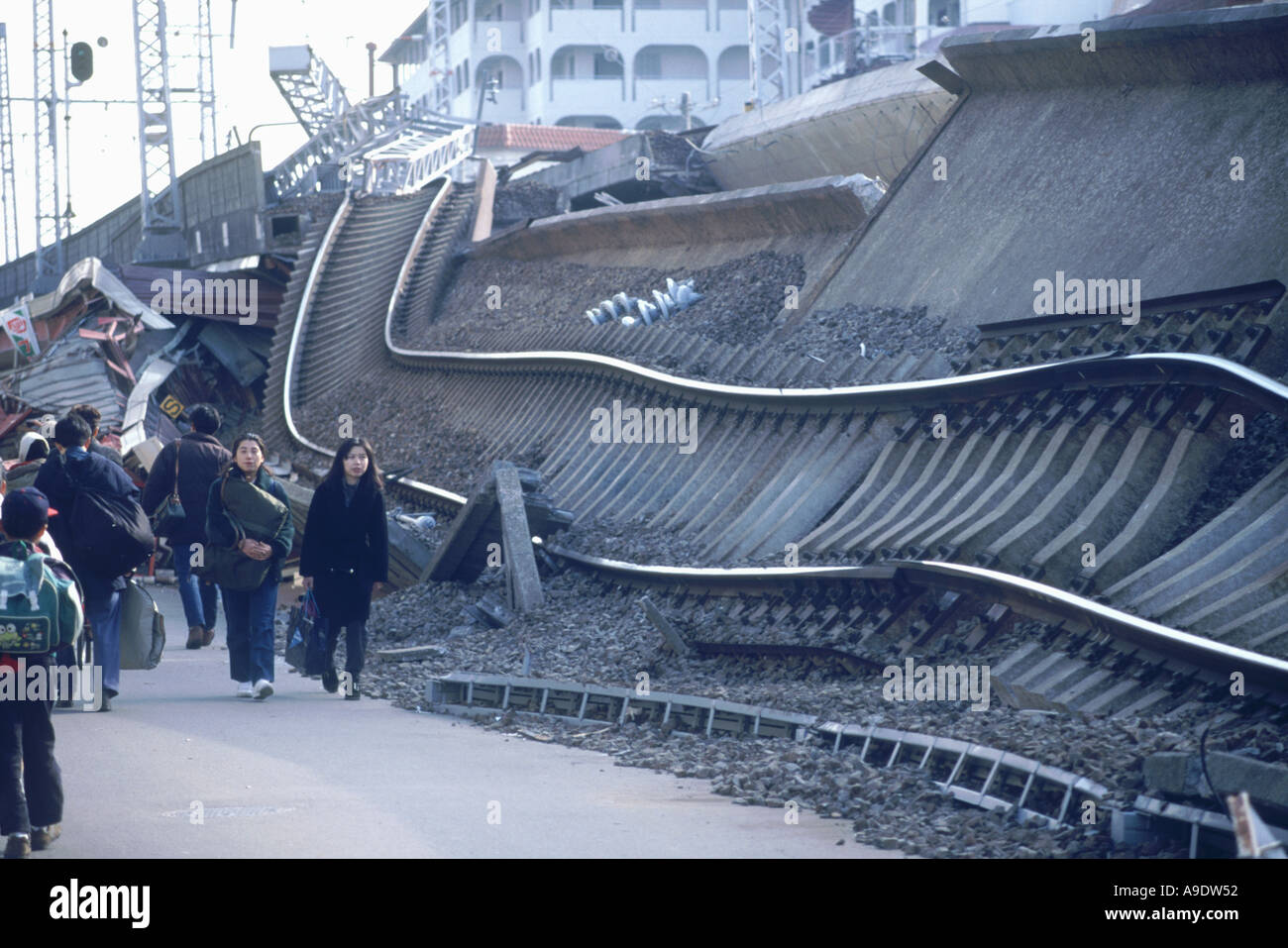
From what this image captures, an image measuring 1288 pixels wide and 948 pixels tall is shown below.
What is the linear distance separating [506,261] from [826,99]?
952 centimetres

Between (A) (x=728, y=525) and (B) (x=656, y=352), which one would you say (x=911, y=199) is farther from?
(A) (x=728, y=525)

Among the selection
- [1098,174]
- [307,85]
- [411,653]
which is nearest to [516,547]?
[411,653]

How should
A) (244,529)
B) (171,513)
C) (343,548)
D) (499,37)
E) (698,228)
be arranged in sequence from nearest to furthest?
(244,529)
(343,548)
(171,513)
(698,228)
(499,37)

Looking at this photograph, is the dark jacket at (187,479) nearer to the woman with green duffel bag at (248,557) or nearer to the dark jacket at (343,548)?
the woman with green duffel bag at (248,557)

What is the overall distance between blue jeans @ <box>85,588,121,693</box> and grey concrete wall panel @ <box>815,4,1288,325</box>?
22.7 ft

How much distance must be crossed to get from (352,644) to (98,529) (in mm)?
1762

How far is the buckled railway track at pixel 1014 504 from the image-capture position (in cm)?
818

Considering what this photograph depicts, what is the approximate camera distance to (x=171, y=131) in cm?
4428

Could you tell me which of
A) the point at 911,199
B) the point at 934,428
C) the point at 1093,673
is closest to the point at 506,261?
the point at 911,199

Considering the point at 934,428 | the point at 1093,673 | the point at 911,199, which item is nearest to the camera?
the point at 1093,673

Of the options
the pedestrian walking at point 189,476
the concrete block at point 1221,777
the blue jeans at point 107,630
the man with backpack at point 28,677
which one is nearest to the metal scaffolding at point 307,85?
the pedestrian walking at point 189,476

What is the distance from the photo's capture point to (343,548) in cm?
1038

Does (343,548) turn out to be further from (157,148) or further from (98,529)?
(157,148)

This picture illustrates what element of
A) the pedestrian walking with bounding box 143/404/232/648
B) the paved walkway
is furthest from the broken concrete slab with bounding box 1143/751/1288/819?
the pedestrian walking with bounding box 143/404/232/648
